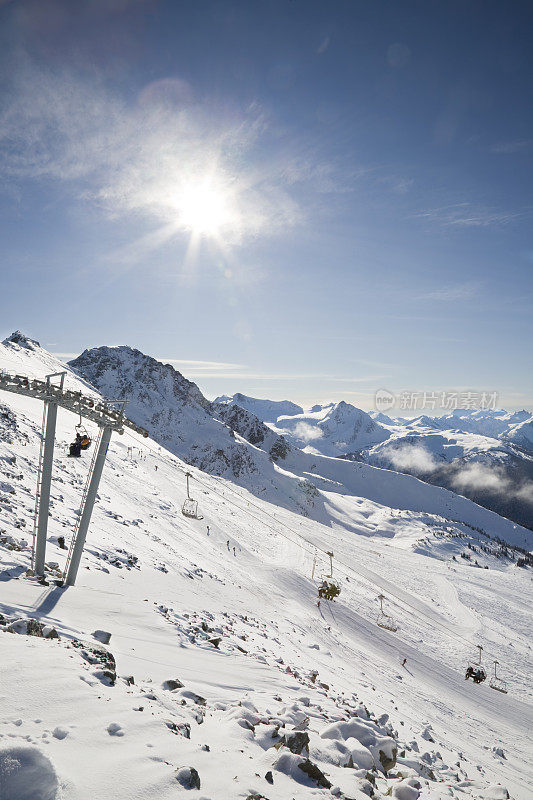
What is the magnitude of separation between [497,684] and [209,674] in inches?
1621

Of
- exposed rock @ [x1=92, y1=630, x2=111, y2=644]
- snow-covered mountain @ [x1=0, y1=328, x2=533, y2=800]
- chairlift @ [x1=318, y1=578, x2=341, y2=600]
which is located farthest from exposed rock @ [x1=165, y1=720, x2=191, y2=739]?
chairlift @ [x1=318, y1=578, x2=341, y2=600]

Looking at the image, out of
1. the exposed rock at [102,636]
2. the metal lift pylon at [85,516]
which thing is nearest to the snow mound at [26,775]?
the exposed rock at [102,636]

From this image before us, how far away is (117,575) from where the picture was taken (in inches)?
695

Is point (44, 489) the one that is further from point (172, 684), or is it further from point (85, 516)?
point (172, 684)

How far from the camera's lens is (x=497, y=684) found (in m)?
36.3

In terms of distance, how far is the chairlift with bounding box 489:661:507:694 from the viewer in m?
33.8

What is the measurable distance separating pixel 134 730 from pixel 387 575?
7149cm

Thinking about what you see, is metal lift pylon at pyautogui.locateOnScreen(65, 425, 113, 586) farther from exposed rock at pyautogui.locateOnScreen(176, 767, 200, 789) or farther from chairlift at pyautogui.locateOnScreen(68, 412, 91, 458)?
exposed rock at pyautogui.locateOnScreen(176, 767, 200, 789)

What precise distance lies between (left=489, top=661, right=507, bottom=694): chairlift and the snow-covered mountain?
45.3 inches

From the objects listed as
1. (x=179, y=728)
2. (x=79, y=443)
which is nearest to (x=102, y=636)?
(x=179, y=728)

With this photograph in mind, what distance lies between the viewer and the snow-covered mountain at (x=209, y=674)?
5508mm

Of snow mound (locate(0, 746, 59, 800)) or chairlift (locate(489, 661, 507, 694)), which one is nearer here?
snow mound (locate(0, 746, 59, 800))

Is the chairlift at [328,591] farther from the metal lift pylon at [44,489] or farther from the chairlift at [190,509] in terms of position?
the metal lift pylon at [44,489]

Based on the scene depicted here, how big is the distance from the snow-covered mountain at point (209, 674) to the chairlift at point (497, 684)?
3.78 feet
